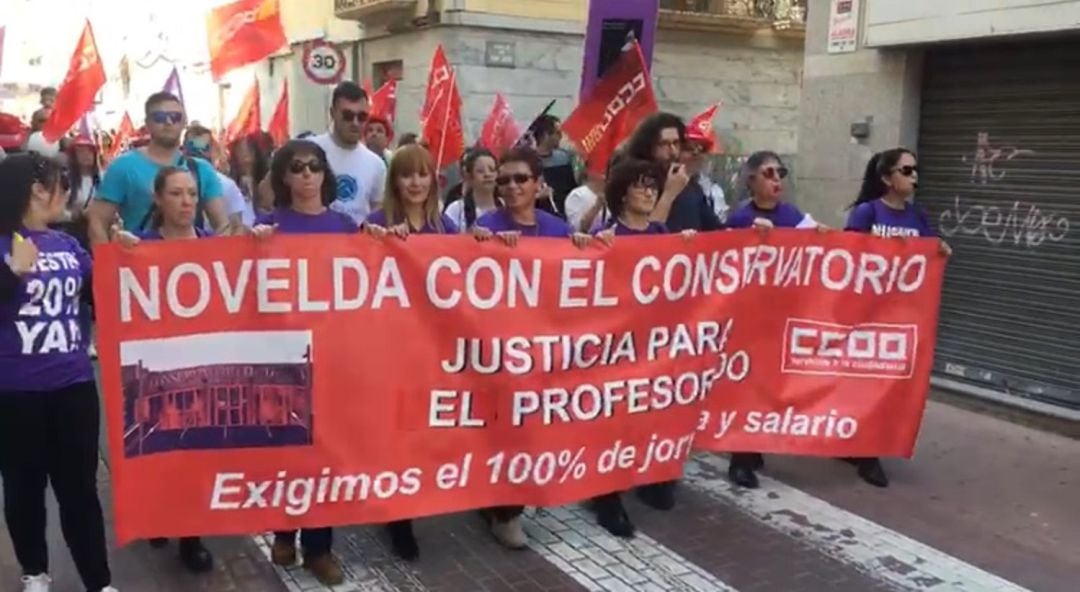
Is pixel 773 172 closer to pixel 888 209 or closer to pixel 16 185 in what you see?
pixel 888 209

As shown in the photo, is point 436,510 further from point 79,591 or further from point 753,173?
point 753,173

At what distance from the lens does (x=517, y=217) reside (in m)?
4.98

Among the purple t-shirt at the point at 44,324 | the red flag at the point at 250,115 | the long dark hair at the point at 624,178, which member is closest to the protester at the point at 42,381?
the purple t-shirt at the point at 44,324

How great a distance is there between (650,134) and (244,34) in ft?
24.7

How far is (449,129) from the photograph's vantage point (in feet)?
30.8

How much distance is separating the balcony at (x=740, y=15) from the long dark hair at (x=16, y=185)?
14.4 metres

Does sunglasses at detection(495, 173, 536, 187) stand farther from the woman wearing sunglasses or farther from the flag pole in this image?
the flag pole

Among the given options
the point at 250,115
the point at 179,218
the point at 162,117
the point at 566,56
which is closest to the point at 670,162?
the point at 179,218

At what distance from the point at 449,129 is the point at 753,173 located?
160 inches

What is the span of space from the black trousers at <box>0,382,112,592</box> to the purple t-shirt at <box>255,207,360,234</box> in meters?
0.99

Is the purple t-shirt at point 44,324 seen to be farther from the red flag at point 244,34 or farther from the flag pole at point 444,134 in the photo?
the red flag at point 244,34

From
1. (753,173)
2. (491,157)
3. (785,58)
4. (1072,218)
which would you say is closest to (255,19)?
(491,157)

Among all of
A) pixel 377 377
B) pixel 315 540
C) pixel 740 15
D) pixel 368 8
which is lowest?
pixel 315 540

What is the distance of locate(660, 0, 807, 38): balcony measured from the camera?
17.4 meters
